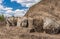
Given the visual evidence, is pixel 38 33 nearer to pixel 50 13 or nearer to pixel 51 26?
pixel 51 26

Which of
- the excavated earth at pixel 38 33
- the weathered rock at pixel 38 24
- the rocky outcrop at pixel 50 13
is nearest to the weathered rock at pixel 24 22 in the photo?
the excavated earth at pixel 38 33

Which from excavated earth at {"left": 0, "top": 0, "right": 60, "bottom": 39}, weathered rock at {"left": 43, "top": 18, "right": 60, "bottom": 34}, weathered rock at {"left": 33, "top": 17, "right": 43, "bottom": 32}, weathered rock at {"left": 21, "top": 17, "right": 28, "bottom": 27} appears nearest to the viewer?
excavated earth at {"left": 0, "top": 0, "right": 60, "bottom": 39}

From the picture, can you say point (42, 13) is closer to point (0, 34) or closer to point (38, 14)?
point (38, 14)

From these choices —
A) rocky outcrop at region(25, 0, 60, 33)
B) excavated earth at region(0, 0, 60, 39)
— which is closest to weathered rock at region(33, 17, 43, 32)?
rocky outcrop at region(25, 0, 60, 33)

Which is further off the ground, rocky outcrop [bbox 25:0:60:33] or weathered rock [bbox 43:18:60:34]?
rocky outcrop [bbox 25:0:60:33]

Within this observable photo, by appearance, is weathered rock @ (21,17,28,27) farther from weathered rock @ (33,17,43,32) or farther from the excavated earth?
weathered rock @ (33,17,43,32)

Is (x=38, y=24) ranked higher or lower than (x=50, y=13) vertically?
lower

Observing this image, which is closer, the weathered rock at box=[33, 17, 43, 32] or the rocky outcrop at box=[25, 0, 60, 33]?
the rocky outcrop at box=[25, 0, 60, 33]

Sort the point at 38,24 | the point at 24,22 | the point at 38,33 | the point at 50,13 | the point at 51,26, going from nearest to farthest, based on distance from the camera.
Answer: the point at 51,26 < the point at 38,33 < the point at 38,24 < the point at 50,13 < the point at 24,22

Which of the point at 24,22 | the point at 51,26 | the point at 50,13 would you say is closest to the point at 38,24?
the point at 51,26

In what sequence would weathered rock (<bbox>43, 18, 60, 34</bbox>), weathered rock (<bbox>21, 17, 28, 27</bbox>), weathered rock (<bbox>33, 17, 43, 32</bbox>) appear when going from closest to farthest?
weathered rock (<bbox>43, 18, 60, 34</bbox>) → weathered rock (<bbox>33, 17, 43, 32</bbox>) → weathered rock (<bbox>21, 17, 28, 27</bbox>)

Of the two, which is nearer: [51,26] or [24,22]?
[51,26]

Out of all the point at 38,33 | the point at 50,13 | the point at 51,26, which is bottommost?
the point at 38,33

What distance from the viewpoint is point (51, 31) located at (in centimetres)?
1348
